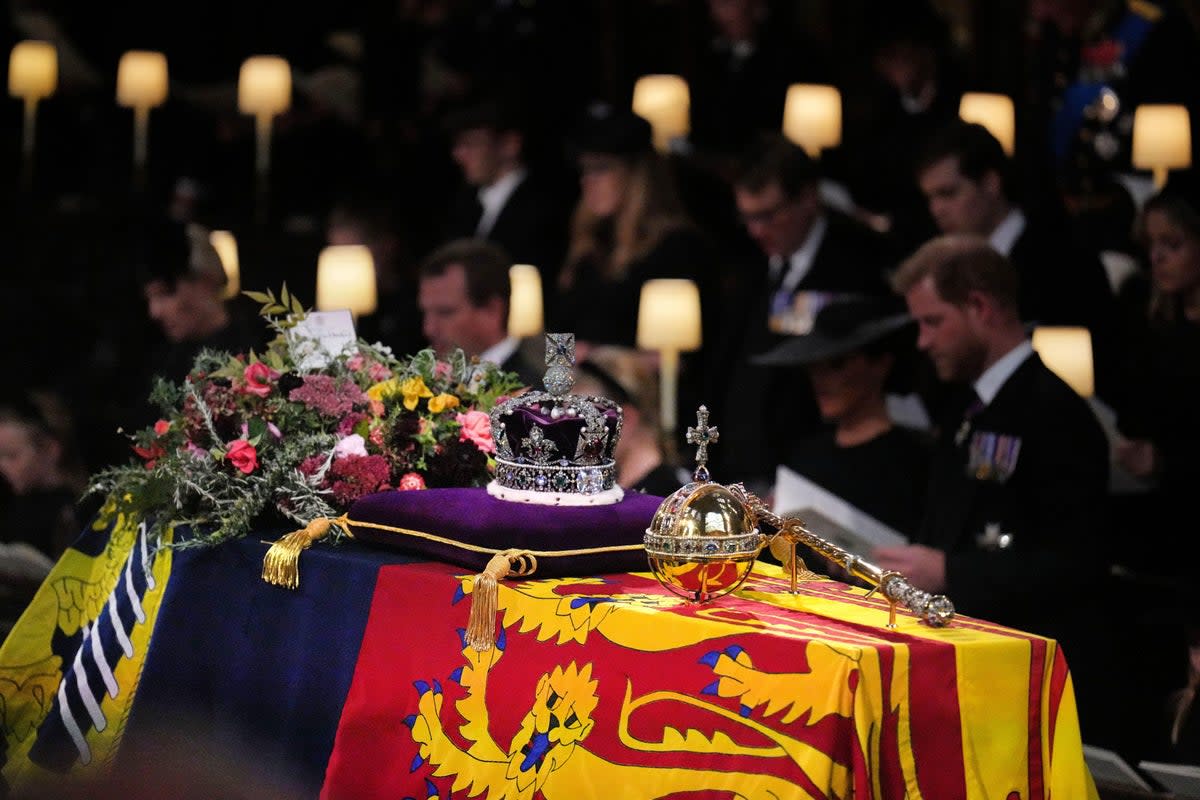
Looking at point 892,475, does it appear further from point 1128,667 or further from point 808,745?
point 808,745

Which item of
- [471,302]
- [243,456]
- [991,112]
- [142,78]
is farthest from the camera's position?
[142,78]

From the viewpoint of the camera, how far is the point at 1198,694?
4367mm

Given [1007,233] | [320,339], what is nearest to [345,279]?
[1007,233]

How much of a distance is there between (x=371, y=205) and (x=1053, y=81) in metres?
2.82

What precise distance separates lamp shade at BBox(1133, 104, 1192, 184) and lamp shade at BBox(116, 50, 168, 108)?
14.7 feet

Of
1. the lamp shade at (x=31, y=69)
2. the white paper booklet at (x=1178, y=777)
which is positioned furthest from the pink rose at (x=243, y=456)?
the lamp shade at (x=31, y=69)

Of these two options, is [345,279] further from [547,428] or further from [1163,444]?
[547,428]

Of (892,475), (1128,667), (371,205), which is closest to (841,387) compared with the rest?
(892,475)

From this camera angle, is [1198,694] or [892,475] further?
[892,475]

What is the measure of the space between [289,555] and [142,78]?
569cm

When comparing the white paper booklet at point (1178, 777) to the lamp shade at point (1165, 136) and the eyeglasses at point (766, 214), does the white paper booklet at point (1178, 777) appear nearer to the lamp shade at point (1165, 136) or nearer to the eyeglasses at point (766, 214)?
the eyeglasses at point (766, 214)

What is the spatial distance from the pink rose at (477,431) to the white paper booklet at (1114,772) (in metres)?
1.35

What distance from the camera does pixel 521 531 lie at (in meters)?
3.53

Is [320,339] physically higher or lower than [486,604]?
higher
